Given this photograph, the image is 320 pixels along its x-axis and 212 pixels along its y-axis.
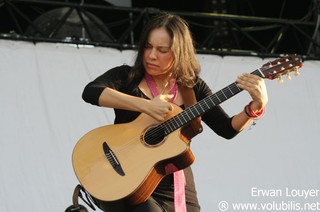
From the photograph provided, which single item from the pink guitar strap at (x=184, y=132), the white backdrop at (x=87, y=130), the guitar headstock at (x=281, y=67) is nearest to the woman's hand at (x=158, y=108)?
the pink guitar strap at (x=184, y=132)

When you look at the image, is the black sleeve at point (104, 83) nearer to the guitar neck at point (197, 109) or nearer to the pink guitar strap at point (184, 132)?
the pink guitar strap at point (184, 132)

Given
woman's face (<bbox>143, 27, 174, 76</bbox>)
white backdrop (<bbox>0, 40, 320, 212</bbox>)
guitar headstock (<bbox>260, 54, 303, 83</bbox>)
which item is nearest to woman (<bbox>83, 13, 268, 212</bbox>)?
woman's face (<bbox>143, 27, 174, 76</bbox>)

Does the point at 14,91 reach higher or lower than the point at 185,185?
higher

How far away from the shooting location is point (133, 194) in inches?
127

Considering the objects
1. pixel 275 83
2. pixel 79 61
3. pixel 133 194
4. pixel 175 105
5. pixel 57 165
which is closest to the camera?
pixel 133 194

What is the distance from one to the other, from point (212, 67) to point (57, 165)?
1.89 m

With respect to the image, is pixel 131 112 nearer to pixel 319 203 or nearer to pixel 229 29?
pixel 319 203

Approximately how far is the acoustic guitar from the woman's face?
23 centimetres

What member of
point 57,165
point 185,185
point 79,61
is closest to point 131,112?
point 185,185

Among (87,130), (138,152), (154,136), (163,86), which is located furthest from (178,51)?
(87,130)

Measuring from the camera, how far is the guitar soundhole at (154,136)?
3.41 meters

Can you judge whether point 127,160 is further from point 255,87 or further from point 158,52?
point 255,87

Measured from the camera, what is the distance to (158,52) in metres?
3.50

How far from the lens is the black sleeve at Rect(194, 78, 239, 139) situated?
3454mm
